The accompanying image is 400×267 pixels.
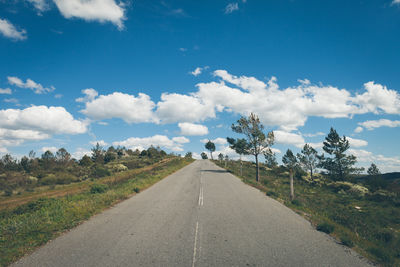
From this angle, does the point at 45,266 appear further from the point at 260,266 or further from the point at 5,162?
the point at 5,162

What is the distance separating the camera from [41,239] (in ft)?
21.4

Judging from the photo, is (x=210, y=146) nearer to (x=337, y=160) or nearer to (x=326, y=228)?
(x=337, y=160)

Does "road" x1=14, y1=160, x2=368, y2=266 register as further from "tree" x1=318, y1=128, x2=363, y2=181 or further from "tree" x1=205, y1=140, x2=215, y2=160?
"tree" x1=205, y1=140, x2=215, y2=160

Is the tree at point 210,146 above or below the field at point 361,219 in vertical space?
above

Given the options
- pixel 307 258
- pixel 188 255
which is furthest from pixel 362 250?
pixel 188 255

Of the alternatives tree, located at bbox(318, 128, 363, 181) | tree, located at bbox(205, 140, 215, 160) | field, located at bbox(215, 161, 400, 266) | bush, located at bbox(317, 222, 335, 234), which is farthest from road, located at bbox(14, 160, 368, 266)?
tree, located at bbox(205, 140, 215, 160)

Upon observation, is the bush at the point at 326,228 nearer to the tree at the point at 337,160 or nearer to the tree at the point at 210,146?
the tree at the point at 337,160

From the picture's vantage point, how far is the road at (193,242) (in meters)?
5.09

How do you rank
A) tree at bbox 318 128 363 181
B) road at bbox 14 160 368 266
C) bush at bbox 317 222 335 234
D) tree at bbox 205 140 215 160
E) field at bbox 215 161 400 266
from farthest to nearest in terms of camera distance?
tree at bbox 205 140 215 160, tree at bbox 318 128 363 181, bush at bbox 317 222 335 234, field at bbox 215 161 400 266, road at bbox 14 160 368 266

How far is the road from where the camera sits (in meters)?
5.09

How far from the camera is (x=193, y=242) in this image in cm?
611

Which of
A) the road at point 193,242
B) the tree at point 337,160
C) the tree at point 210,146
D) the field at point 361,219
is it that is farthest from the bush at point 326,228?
the tree at point 210,146

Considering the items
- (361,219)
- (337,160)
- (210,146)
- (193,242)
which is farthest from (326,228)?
(210,146)

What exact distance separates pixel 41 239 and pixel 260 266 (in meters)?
6.98
